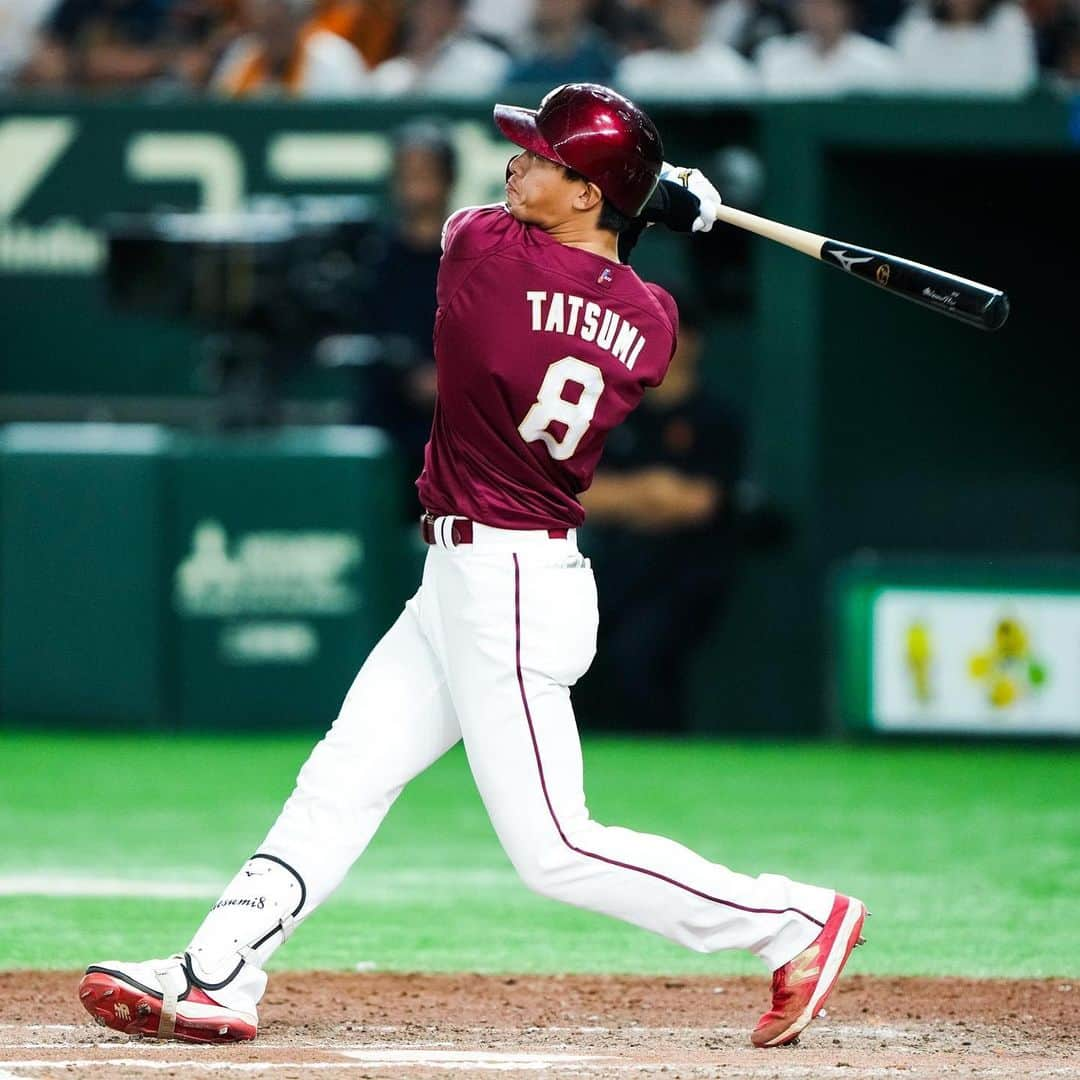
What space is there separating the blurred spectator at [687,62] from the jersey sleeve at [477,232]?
5687mm

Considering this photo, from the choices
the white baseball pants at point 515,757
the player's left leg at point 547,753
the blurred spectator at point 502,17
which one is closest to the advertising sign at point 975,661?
the blurred spectator at point 502,17

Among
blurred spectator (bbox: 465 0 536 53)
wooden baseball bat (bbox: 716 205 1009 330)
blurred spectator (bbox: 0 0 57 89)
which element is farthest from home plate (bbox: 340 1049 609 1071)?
blurred spectator (bbox: 0 0 57 89)

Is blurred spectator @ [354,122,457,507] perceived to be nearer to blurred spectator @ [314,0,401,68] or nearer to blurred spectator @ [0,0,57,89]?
blurred spectator @ [314,0,401,68]

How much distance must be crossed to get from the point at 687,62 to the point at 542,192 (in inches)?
236

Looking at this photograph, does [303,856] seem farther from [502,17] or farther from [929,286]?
[502,17]

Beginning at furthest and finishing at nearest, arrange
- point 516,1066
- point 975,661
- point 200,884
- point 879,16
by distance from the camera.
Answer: point 879,16, point 975,661, point 200,884, point 516,1066

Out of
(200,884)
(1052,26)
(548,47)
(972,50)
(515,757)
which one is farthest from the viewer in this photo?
(548,47)

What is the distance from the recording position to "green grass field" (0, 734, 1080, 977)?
5312 millimetres

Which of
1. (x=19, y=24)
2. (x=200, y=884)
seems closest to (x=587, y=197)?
(x=200, y=884)

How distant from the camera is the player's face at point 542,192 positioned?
4.02m

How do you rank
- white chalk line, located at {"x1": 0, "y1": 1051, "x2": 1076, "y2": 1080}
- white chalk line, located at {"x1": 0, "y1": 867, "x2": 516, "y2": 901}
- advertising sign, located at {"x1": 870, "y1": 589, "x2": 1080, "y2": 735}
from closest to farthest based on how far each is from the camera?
1. white chalk line, located at {"x1": 0, "y1": 1051, "x2": 1076, "y2": 1080}
2. white chalk line, located at {"x1": 0, "y1": 867, "x2": 516, "y2": 901}
3. advertising sign, located at {"x1": 870, "y1": 589, "x2": 1080, "y2": 735}

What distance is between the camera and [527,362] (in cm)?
396

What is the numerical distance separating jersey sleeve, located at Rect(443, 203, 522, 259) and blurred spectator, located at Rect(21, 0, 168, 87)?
24.7ft

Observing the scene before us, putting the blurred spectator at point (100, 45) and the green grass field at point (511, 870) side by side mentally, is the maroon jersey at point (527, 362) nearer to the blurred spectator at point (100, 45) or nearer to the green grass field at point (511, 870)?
the green grass field at point (511, 870)
